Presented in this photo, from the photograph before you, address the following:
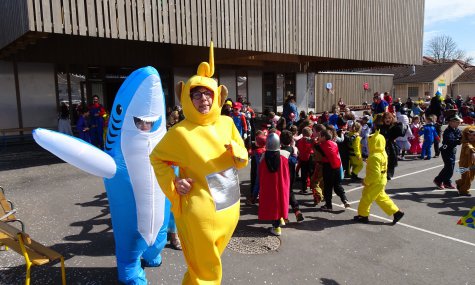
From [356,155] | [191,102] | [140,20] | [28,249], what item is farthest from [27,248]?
[140,20]

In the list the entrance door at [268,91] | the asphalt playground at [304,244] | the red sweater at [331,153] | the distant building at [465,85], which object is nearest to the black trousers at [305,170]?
the asphalt playground at [304,244]

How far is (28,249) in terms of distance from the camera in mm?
3672

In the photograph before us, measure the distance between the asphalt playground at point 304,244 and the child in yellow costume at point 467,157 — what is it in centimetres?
22

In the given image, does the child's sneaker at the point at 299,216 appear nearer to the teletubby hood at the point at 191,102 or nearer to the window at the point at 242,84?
the teletubby hood at the point at 191,102

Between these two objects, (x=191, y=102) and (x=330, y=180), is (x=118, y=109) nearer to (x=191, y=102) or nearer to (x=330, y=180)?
(x=191, y=102)

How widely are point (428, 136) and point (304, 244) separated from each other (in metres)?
7.71

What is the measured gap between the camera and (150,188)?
11.7 feet

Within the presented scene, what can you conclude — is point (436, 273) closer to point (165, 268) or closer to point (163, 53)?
point (165, 268)

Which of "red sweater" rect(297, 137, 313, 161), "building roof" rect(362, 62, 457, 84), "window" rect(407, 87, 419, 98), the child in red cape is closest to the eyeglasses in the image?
the child in red cape

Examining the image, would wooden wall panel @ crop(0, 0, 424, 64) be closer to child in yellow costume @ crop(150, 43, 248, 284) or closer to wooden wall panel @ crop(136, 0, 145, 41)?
wooden wall panel @ crop(136, 0, 145, 41)

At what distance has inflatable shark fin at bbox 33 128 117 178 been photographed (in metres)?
3.23

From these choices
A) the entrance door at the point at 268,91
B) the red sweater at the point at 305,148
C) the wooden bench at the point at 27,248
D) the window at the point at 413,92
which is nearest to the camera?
the wooden bench at the point at 27,248

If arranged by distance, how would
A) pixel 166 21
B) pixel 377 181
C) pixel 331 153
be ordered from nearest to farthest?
pixel 377 181
pixel 331 153
pixel 166 21

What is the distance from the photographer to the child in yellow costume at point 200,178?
2.84 meters
